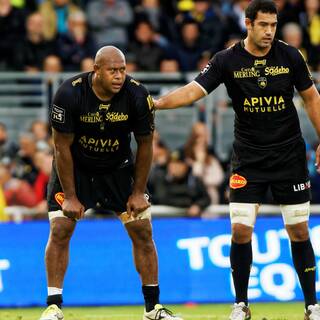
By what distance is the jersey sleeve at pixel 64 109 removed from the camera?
34.6 ft

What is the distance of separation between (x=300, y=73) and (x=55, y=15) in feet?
31.9

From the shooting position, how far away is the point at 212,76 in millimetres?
11188

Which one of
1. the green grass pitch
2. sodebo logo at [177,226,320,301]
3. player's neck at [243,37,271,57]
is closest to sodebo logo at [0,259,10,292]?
the green grass pitch

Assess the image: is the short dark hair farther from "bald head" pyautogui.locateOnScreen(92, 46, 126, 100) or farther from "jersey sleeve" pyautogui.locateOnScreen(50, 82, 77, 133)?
"jersey sleeve" pyautogui.locateOnScreen(50, 82, 77, 133)

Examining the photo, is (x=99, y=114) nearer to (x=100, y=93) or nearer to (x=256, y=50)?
(x=100, y=93)

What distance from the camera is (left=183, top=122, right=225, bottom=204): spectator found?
56.9ft

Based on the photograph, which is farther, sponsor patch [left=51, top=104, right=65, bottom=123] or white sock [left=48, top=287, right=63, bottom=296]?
white sock [left=48, top=287, right=63, bottom=296]

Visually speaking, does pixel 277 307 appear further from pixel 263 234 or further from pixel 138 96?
pixel 138 96

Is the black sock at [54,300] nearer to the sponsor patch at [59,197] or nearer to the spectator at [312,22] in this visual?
the sponsor patch at [59,197]

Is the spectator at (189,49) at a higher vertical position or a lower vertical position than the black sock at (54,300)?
higher

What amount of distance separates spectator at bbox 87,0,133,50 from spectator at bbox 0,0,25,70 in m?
1.24

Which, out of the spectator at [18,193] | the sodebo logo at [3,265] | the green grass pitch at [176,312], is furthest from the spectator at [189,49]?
the sodebo logo at [3,265]

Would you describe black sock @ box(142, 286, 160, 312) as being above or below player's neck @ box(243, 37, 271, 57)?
below

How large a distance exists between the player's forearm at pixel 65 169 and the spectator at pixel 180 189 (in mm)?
5714
